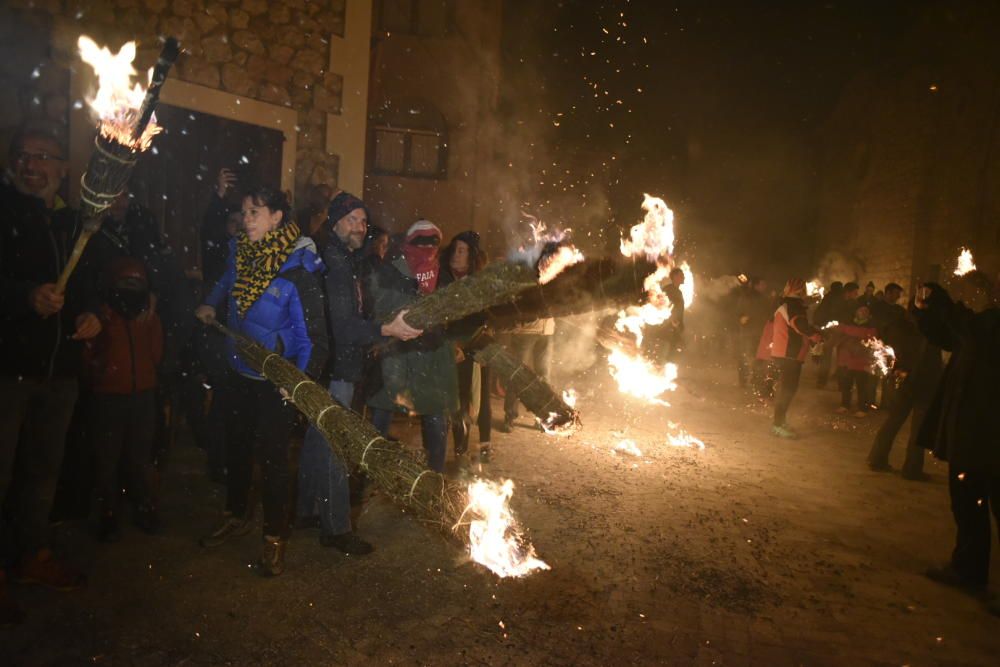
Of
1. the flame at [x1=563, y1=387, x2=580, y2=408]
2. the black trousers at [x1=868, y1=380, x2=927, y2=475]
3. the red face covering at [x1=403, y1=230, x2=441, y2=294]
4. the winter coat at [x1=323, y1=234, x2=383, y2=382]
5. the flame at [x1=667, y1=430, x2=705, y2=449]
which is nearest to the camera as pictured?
the winter coat at [x1=323, y1=234, x2=383, y2=382]

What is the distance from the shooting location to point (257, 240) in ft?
14.2

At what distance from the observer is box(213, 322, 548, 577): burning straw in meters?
3.76

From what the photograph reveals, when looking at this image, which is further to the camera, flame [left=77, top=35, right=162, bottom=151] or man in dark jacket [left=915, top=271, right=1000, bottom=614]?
man in dark jacket [left=915, top=271, right=1000, bottom=614]

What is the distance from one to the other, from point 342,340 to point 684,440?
5.59m

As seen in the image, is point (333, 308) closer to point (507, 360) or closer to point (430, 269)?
point (430, 269)

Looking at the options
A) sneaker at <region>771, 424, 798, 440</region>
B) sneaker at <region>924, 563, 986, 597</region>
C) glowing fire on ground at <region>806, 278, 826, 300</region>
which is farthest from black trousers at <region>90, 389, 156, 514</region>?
glowing fire on ground at <region>806, 278, 826, 300</region>

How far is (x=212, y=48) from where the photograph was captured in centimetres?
770

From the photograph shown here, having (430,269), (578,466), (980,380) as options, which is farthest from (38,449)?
(980,380)

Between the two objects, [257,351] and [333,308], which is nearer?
[257,351]

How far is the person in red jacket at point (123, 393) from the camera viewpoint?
442cm

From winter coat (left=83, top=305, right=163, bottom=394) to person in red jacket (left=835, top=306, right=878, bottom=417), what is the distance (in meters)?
10.8

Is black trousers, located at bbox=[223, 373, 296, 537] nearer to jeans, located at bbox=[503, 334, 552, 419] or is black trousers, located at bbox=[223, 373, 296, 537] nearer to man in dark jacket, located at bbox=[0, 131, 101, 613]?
man in dark jacket, located at bbox=[0, 131, 101, 613]

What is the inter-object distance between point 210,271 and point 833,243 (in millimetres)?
27850

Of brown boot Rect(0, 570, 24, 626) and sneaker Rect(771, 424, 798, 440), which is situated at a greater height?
sneaker Rect(771, 424, 798, 440)
